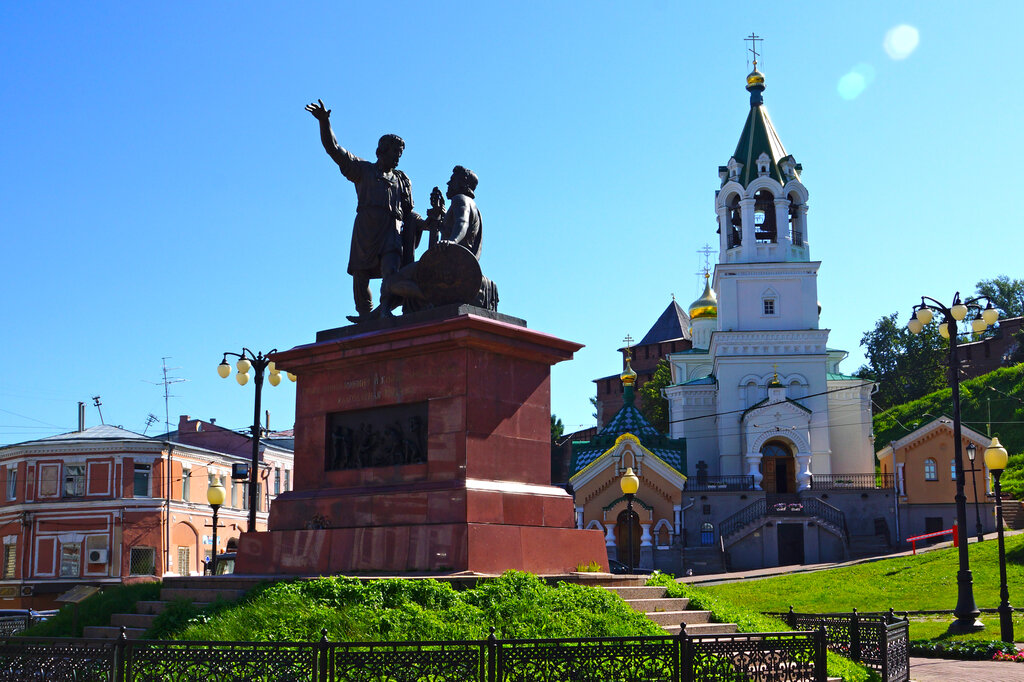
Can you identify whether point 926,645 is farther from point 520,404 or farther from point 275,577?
point 275,577

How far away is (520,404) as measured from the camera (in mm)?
13500

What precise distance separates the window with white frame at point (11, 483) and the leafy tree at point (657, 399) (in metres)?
38.8

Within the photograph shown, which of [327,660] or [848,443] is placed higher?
[848,443]

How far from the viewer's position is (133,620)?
469 inches

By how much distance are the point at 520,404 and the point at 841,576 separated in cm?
2158

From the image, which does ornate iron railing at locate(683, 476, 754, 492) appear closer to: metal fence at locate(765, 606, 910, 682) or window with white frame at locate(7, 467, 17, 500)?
window with white frame at locate(7, 467, 17, 500)

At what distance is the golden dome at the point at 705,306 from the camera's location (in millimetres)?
73000

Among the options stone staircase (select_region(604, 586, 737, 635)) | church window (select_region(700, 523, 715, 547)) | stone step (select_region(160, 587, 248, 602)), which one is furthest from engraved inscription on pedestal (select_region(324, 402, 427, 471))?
church window (select_region(700, 523, 715, 547))

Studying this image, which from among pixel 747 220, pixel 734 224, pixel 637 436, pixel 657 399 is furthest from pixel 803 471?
pixel 657 399

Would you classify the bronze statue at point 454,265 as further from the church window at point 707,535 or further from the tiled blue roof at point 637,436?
the tiled blue roof at point 637,436

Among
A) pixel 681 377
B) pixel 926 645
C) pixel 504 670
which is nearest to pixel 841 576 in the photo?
pixel 926 645

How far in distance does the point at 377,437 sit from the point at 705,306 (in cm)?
6152

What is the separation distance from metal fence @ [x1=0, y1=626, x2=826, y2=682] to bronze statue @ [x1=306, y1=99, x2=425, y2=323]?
22.5ft

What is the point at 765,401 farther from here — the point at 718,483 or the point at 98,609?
the point at 98,609
